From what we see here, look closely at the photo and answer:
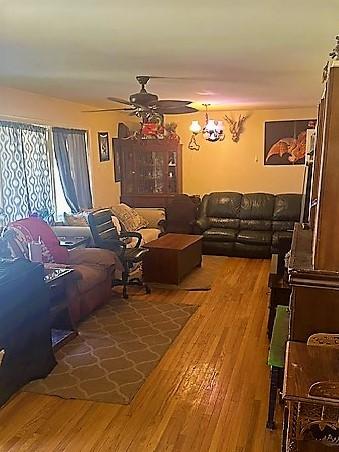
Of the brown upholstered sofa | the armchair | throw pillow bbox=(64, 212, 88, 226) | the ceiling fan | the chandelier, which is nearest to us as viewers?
the ceiling fan

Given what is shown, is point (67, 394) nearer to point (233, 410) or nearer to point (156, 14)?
point (233, 410)

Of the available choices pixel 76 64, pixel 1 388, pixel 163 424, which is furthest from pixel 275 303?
pixel 76 64

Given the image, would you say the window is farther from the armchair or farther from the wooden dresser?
the wooden dresser

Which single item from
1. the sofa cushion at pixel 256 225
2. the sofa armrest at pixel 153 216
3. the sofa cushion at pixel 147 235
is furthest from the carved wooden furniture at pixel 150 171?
the sofa cushion at pixel 256 225

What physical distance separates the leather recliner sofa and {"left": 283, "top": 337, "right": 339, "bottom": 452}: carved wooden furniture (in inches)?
201

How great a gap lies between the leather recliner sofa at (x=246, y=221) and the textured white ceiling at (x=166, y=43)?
9.27 ft

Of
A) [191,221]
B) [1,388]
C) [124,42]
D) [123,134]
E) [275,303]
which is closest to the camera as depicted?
[124,42]

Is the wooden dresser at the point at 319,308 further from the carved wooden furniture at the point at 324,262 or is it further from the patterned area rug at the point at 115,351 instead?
the patterned area rug at the point at 115,351

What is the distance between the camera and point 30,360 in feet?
11.0

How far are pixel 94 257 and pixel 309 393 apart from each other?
3533mm

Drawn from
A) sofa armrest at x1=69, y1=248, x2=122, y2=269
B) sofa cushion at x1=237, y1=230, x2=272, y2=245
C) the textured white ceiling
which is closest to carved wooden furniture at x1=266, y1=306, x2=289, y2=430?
the textured white ceiling

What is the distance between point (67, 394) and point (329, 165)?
7.75 ft

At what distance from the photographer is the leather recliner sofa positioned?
727 cm

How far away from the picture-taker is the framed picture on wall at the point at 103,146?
7.41m
